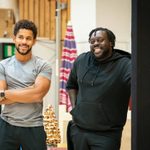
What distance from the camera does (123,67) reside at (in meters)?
2.15

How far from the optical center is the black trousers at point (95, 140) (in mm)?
2129

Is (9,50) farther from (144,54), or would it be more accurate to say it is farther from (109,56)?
(144,54)

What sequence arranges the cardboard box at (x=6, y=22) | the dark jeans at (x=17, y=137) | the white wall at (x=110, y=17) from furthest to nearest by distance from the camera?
the cardboard box at (x=6, y=22)
the white wall at (x=110, y=17)
the dark jeans at (x=17, y=137)

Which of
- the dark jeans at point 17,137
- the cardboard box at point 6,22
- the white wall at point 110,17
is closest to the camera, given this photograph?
the dark jeans at point 17,137

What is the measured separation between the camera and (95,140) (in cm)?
214

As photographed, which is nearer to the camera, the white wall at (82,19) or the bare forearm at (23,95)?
the bare forearm at (23,95)

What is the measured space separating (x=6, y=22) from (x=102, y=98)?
4386mm

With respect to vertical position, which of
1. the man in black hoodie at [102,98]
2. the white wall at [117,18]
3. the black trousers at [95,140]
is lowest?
the black trousers at [95,140]

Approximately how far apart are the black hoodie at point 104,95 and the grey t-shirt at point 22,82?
0.94 ft

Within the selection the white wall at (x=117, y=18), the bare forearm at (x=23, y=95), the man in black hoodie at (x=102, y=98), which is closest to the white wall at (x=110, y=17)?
the white wall at (x=117, y=18)

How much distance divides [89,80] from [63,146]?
6.82ft

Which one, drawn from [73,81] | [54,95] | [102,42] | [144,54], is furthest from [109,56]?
[54,95]

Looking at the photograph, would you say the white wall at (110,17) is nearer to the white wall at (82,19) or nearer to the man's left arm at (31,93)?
the white wall at (82,19)

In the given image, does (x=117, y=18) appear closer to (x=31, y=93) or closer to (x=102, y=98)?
(x=102, y=98)
